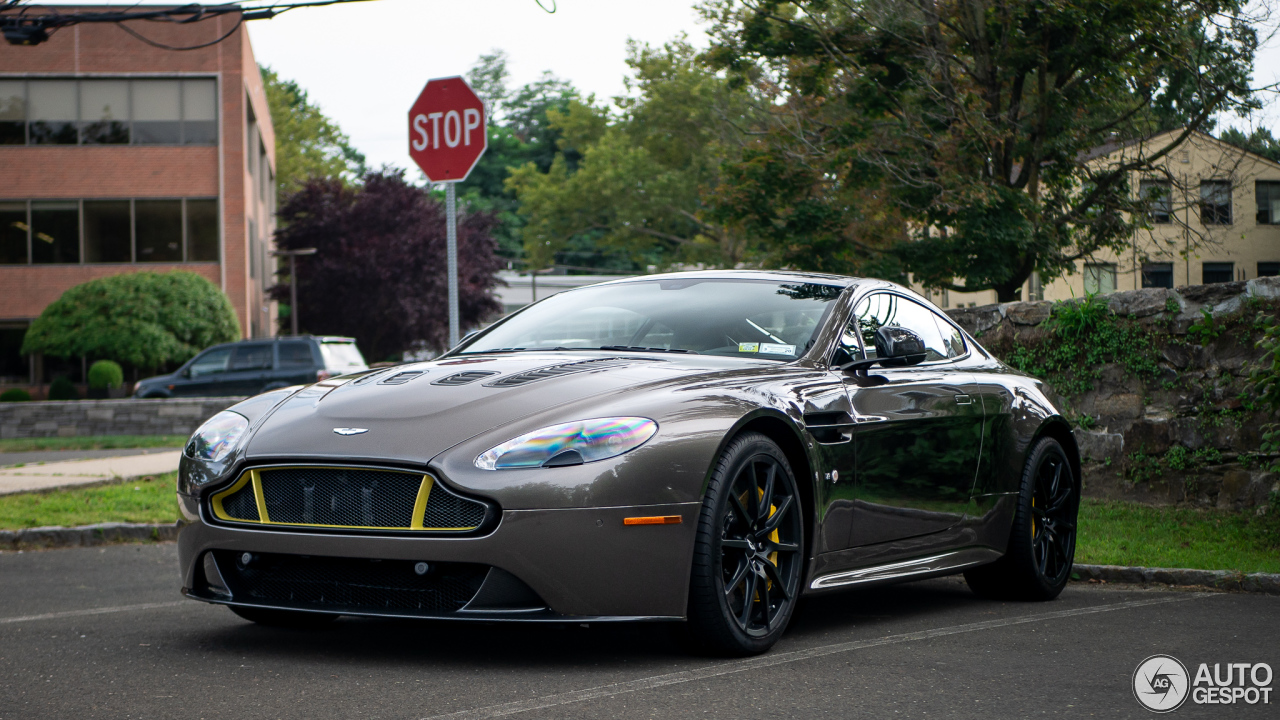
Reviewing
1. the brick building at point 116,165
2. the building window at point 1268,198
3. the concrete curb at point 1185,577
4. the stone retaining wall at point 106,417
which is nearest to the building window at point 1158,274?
the building window at point 1268,198

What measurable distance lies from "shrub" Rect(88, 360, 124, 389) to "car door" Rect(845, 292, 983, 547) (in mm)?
30001

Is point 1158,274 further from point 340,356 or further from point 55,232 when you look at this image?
point 55,232

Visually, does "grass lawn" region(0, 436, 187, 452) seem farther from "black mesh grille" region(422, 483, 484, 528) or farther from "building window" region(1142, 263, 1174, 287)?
"black mesh grille" region(422, 483, 484, 528)

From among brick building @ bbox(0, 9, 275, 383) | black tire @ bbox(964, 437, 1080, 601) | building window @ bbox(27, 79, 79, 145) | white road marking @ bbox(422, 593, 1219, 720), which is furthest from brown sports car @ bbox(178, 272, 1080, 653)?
building window @ bbox(27, 79, 79, 145)

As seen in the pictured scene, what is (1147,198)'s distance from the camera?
16969 millimetres

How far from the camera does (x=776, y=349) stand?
5.45 metres

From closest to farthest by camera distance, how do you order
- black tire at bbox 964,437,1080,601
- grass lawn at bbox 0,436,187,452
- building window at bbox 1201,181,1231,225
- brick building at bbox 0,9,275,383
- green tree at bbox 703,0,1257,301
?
black tire at bbox 964,437,1080,601 < green tree at bbox 703,0,1257,301 < building window at bbox 1201,181,1231,225 < grass lawn at bbox 0,436,187,452 < brick building at bbox 0,9,275,383

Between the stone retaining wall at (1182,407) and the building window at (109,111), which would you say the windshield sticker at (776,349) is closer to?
the stone retaining wall at (1182,407)

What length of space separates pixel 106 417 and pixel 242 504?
17.6 metres

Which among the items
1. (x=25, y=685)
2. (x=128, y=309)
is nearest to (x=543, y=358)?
(x=25, y=685)

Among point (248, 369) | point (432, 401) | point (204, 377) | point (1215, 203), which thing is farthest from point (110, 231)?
point (432, 401)

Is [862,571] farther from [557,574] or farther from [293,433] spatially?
[293,433]

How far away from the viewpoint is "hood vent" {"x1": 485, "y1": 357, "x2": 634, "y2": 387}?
15.8ft

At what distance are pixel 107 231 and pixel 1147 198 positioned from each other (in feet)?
103
